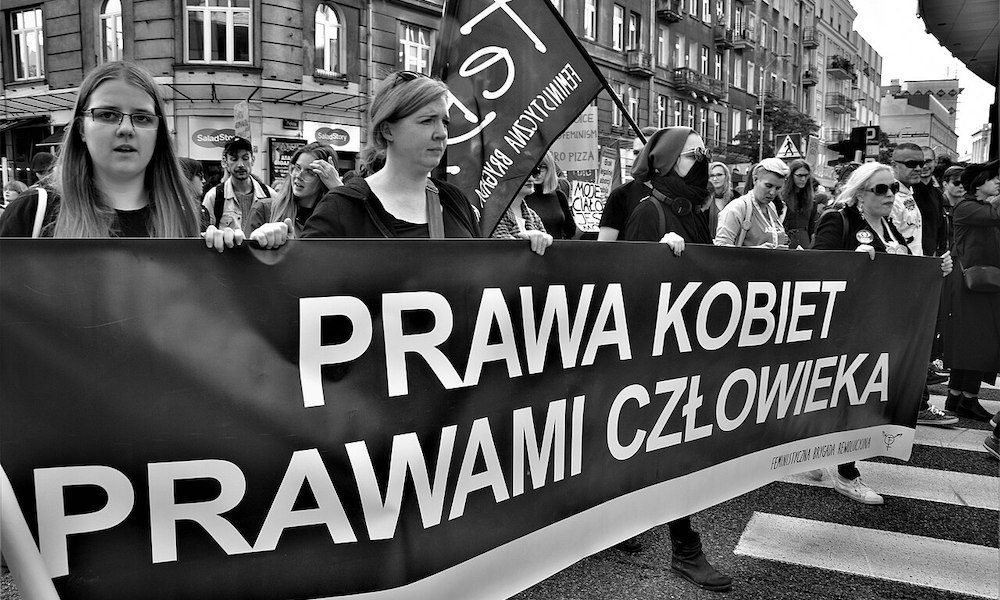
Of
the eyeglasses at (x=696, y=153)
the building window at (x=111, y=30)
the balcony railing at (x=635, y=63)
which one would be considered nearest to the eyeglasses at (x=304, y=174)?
the eyeglasses at (x=696, y=153)

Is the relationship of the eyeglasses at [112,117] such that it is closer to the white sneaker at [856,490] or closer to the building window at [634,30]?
the white sneaker at [856,490]

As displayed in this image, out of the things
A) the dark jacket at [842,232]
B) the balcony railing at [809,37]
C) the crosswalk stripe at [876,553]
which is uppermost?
the balcony railing at [809,37]

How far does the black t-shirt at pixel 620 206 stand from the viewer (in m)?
4.31

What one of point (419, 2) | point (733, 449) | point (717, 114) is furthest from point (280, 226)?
point (717, 114)

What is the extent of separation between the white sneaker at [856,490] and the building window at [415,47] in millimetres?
21328

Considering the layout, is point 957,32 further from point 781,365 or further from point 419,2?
point 781,365

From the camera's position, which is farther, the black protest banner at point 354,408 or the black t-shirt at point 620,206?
the black t-shirt at point 620,206

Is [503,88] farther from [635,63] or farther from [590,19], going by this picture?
[635,63]

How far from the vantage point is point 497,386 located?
Answer: 2355 millimetres

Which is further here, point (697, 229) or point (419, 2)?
point (419, 2)

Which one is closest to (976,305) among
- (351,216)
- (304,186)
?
(304,186)

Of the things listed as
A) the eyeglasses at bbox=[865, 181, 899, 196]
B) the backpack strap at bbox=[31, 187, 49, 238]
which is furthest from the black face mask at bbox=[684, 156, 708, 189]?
the backpack strap at bbox=[31, 187, 49, 238]

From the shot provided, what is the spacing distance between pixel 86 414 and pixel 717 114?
4629 centimetres

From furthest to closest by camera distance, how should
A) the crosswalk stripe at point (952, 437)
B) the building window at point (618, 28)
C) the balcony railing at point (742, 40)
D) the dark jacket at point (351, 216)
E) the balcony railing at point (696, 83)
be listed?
the balcony railing at point (742, 40), the balcony railing at point (696, 83), the building window at point (618, 28), the crosswalk stripe at point (952, 437), the dark jacket at point (351, 216)
